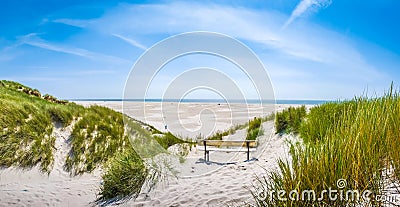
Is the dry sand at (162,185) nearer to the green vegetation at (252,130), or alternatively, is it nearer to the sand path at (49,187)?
the sand path at (49,187)

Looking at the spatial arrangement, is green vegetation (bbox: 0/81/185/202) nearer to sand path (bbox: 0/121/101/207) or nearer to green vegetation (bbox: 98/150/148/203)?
green vegetation (bbox: 98/150/148/203)

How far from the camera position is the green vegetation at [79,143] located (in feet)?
17.9

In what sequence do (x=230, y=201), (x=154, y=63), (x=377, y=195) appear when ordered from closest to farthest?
(x=377, y=195) < (x=230, y=201) < (x=154, y=63)

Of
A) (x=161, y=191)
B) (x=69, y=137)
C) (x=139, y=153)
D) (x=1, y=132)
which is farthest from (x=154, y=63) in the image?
(x=1, y=132)

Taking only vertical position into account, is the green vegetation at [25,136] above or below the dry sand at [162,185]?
above

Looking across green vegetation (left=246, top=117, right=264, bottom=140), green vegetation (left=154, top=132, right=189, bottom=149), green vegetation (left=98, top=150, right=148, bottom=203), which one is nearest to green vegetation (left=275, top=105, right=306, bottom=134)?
green vegetation (left=246, top=117, right=264, bottom=140)

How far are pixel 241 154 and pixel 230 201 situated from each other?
4625 mm

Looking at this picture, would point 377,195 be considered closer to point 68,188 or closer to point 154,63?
point 154,63

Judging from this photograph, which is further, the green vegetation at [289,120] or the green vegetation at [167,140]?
the green vegetation at [289,120]

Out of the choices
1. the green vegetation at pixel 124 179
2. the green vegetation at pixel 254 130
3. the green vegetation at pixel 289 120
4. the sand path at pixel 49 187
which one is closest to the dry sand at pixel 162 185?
the sand path at pixel 49 187

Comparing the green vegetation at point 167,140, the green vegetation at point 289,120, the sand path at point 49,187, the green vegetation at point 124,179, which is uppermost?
the green vegetation at point 289,120

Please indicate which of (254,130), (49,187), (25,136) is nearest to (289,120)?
(254,130)

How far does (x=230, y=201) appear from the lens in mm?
4008

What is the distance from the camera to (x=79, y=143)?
7.88m
